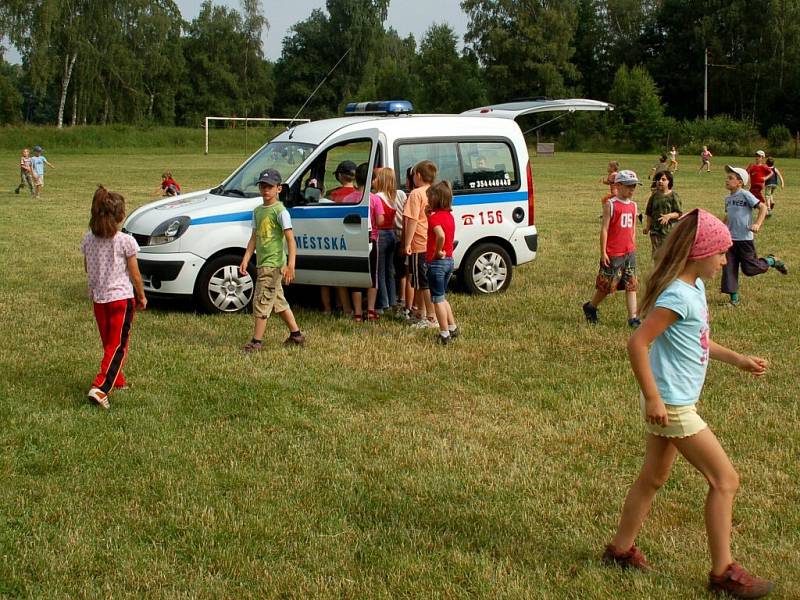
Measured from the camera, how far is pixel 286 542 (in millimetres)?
4633

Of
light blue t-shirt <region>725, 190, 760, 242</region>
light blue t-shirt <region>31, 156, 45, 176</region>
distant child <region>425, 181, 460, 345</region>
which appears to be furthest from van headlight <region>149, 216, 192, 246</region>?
light blue t-shirt <region>31, 156, 45, 176</region>

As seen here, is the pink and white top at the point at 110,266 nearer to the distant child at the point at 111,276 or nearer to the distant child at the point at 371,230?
the distant child at the point at 111,276

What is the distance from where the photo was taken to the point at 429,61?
288 feet

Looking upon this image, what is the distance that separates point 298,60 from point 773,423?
101 meters

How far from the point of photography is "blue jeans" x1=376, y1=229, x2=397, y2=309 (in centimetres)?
974

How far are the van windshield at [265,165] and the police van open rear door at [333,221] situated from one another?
23 centimetres

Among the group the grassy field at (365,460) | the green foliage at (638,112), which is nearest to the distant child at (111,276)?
the grassy field at (365,460)

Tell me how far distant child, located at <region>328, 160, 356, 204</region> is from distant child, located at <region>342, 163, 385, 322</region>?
6cm

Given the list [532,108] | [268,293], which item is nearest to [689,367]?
[268,293]

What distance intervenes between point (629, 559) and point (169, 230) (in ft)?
22.3

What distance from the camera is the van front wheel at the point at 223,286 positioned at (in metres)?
10.0

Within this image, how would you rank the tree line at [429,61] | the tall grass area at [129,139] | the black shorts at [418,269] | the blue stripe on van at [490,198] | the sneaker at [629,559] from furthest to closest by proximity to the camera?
the tree line at [429,61], the tall grass area at [129,139], the blue stripe on van at [490,198], the black shorts at [418,269], the sneaker at [629,559]

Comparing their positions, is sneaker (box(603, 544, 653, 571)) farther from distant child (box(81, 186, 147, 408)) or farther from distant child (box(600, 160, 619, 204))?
distant child (box(600, 160, 619, 204))

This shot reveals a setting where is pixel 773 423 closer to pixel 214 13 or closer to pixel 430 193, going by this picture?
pixel 430 193
